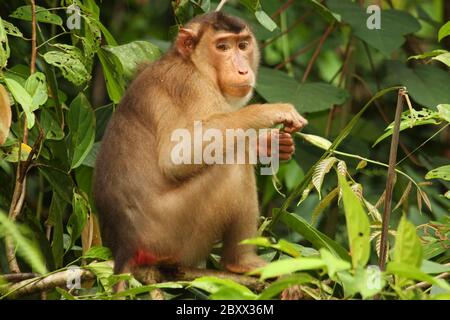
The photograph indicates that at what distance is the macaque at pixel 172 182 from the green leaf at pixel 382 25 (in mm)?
2116

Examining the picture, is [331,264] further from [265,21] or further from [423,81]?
[423,81]

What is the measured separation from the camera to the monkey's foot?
530 centimetres

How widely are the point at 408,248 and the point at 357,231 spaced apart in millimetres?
190

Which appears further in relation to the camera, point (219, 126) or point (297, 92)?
point (297, 92)

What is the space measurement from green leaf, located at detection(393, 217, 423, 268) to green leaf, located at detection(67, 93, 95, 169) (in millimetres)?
2647

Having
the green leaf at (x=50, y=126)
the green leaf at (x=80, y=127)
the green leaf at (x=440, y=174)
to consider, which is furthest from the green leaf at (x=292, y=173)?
the green leaf at (x=440, y=174)

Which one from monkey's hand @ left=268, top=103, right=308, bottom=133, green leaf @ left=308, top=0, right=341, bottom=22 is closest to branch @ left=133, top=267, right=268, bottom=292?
monkey's hand @ left=268, top=103, right=308, bottom=133

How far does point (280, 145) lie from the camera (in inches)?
203

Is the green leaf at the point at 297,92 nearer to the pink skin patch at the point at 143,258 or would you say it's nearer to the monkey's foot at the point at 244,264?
the monkey's foot at the point at 244,264

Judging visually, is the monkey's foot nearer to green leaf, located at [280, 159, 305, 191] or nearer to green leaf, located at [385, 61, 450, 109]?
green leaf, located at [280, 159, 305, 191]

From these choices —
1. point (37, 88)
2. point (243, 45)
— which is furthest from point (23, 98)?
point (243, 45)

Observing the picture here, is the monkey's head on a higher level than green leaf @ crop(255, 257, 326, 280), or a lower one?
higher


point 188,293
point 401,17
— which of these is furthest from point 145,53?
point 401,17
